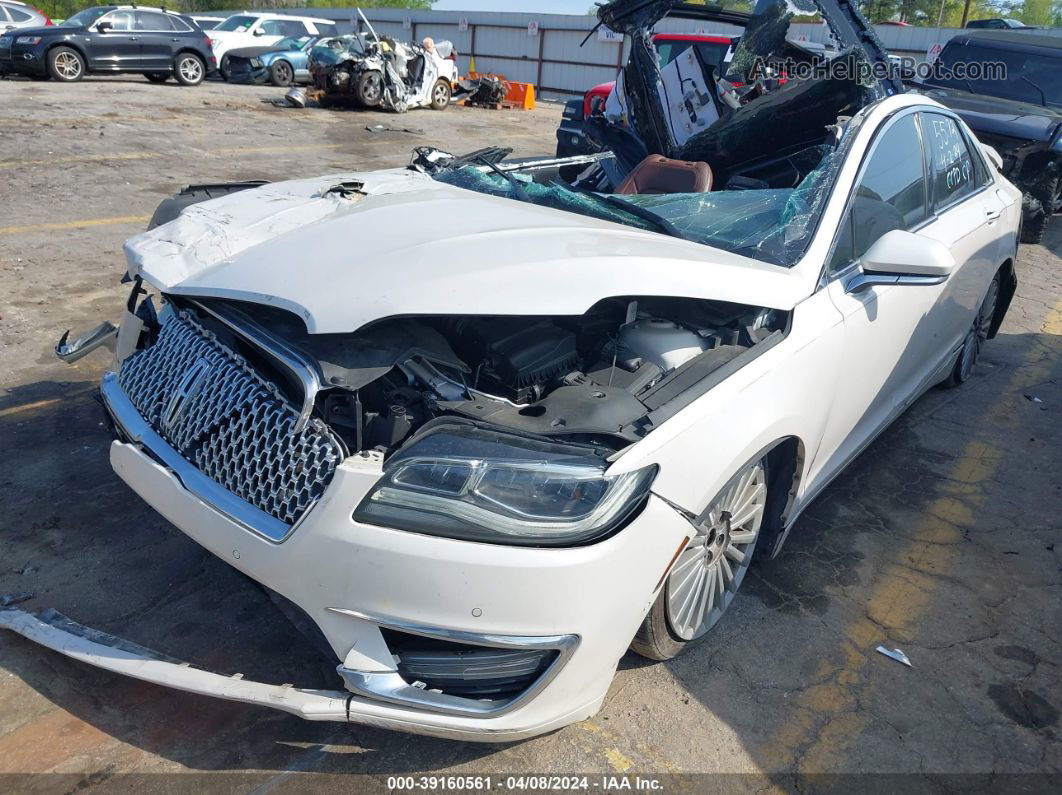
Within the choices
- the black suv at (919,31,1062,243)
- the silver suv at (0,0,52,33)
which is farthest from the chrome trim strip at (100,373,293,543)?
the silver suv at (0,0,52,33)

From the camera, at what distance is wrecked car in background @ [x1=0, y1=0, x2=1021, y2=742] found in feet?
6.51

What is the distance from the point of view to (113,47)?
17.3 meters

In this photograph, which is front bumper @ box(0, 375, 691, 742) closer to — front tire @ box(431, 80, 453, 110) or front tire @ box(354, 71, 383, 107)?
front tire @ box(354, 71, 383, 107)

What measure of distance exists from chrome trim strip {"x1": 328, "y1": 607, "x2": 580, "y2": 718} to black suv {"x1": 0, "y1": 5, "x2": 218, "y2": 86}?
18759mm

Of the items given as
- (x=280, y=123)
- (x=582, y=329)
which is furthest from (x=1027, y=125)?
(x=280, y=123)

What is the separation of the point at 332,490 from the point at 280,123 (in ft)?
45.0

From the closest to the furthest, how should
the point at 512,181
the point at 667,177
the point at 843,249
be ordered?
1. the point at 843,249
2. the point at 512,181
3. the point at 667,177

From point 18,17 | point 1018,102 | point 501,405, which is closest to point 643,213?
point 501,405

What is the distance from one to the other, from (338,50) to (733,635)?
52.3 feet

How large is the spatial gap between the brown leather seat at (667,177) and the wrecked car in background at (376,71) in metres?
13.0

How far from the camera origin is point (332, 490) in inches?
79.0

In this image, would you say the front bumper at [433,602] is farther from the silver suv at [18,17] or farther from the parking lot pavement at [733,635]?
the silver suv at [18,17]

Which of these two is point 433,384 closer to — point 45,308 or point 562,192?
point 562,192

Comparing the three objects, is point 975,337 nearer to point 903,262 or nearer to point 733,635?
point 903,262
